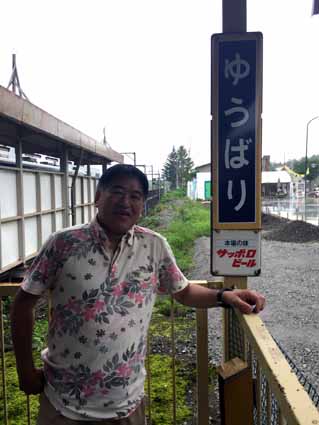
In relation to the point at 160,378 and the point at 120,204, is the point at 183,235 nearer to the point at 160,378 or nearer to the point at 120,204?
the point at 160,378

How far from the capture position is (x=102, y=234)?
1.38 m

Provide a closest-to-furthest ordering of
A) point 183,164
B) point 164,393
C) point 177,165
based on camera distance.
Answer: point 164,393, point 177,165, point 183,164

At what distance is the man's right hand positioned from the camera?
1389 mm

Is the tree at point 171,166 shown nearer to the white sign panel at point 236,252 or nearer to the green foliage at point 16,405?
the green foliage at point 16,405

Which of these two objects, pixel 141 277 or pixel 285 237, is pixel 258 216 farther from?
pixel 285 237

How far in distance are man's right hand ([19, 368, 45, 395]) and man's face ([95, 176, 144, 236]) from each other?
0.55 m

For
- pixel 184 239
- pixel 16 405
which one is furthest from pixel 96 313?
pixel 184 239

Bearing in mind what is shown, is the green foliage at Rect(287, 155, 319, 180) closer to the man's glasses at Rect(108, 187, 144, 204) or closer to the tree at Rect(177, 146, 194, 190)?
the tree at Rect(177, 146, 194, 190)

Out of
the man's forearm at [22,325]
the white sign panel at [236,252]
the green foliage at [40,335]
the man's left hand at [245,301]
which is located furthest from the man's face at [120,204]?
the green foliage at [40,335]

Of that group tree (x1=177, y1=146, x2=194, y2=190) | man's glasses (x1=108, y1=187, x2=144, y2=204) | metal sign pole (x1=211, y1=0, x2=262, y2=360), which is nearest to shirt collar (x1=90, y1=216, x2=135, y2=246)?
man's glasses (x1=108, y1=187, x2=144, y2=204)

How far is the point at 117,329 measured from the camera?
1298 millimetres

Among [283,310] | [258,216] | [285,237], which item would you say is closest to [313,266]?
[283,310]

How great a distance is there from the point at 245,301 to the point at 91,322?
597mm

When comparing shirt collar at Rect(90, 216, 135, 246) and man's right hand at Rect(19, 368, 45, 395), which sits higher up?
shirt collar at Rect(90, 216, 135, 246)
